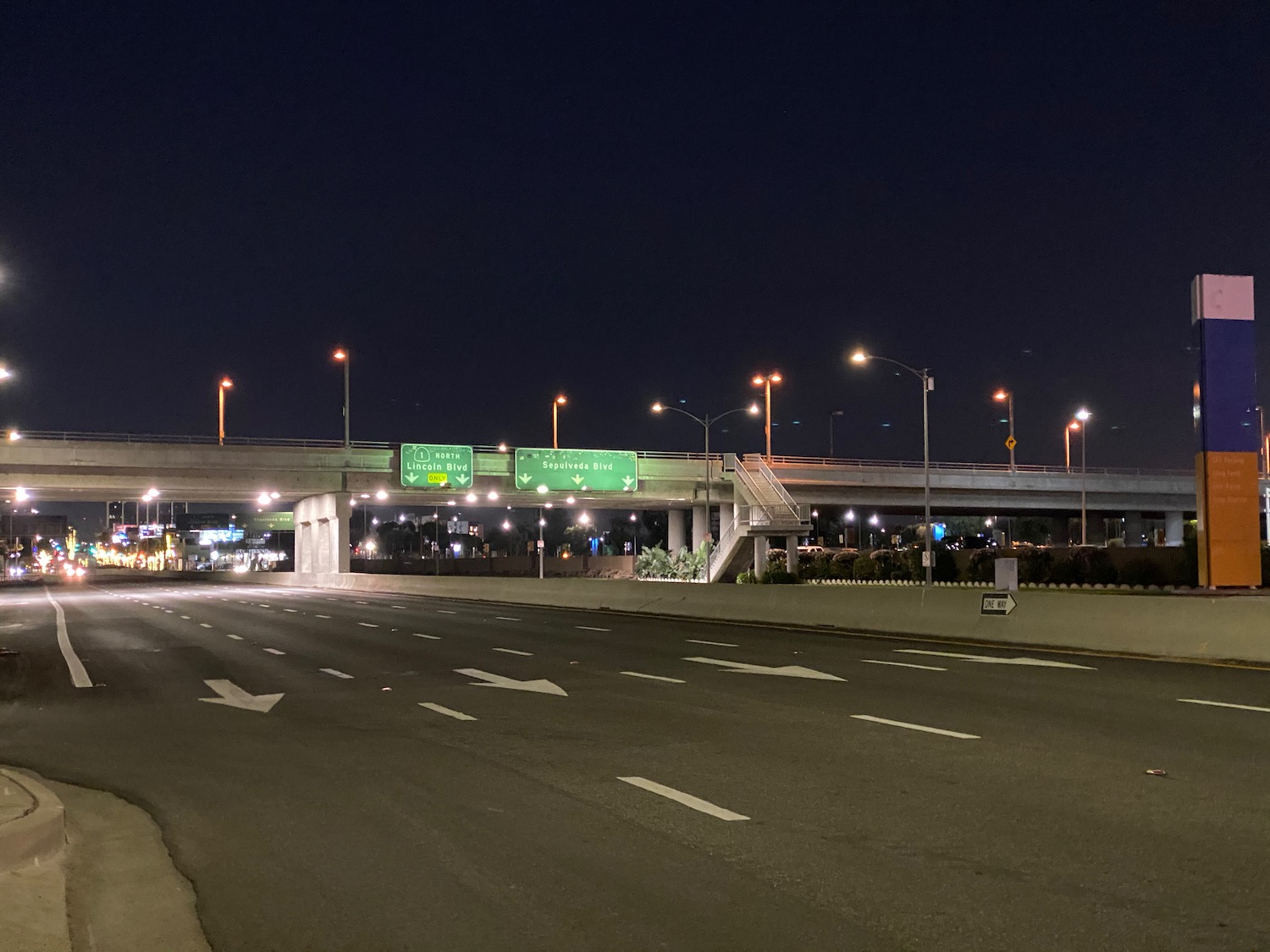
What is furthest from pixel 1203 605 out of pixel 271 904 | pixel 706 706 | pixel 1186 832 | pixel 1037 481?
pixel 1037 481

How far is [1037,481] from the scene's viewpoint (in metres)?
75.1

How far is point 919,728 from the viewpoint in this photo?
12219mm

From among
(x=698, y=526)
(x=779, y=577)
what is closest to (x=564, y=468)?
(x=779, y=577)

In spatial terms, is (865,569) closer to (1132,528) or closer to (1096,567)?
(1096,567)

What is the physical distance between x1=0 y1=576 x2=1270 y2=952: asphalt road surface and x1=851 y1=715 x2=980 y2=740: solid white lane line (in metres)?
0.06

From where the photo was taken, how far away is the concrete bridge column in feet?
213

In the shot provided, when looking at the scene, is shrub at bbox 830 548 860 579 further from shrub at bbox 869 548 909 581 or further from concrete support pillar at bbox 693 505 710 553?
concrete support pillar at bbox 693 505 710 553

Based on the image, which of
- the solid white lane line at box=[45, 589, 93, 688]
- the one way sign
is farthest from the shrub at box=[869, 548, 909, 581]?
the solid white lane line at box=[45, 589, 93, 688]

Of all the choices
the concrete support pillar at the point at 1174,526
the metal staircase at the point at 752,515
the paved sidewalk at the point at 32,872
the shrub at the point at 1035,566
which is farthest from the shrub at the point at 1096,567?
the paved sidewalk at the point at 32,872

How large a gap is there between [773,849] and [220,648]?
19825 millimetres

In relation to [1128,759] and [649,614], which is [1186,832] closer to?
[1128,759]

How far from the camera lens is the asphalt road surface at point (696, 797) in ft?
20.2

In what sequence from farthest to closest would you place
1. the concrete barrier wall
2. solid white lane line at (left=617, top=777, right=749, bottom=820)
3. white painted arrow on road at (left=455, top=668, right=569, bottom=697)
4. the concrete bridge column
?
the concrete bridge column < the concrete barrier wall < white painted arrow on road at (left=455, top=668, right=569, bottom=697) < solid white lane line at (left=617, top=777, right=749, bottom=820)

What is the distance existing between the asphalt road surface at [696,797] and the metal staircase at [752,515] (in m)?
41.7
